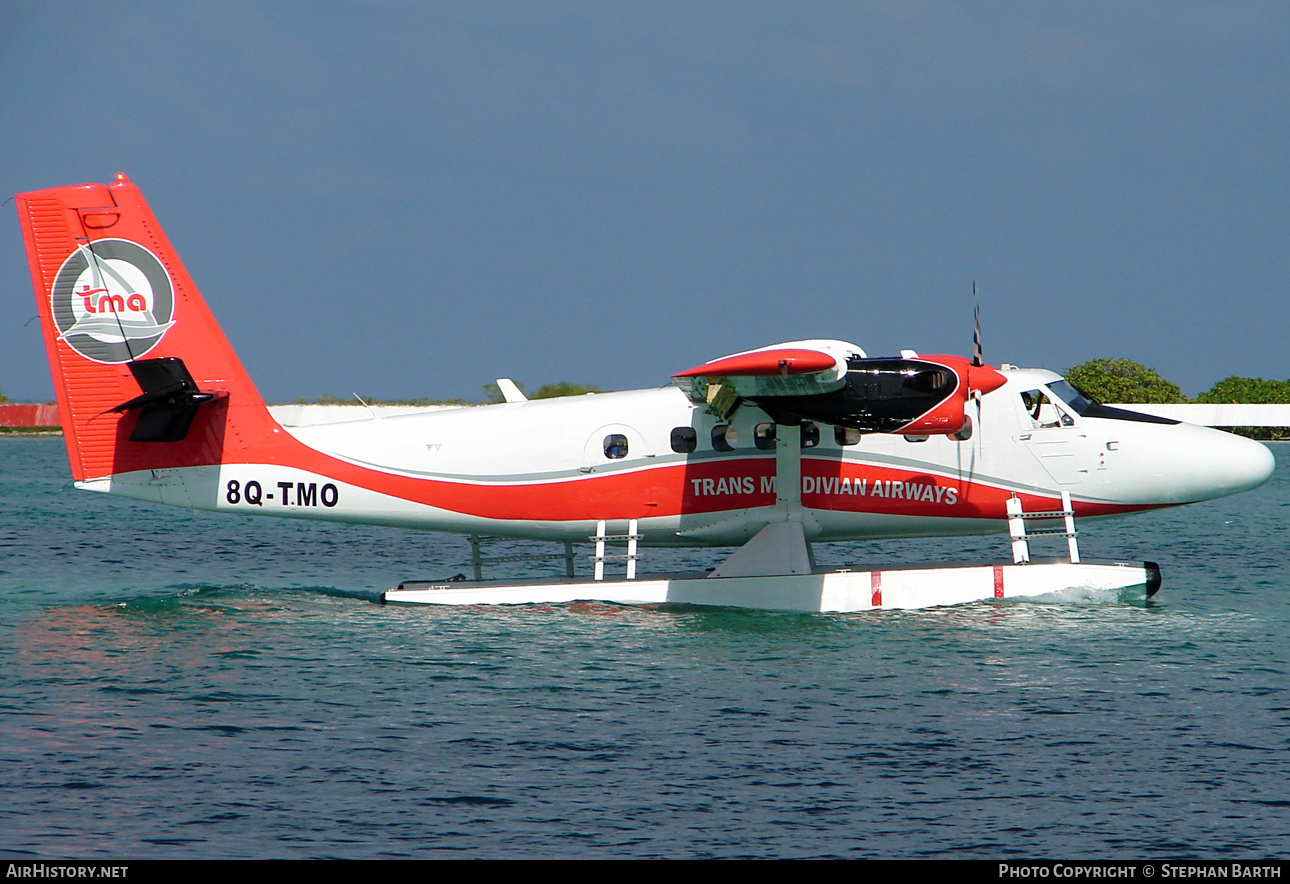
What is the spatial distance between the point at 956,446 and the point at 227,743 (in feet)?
31.8

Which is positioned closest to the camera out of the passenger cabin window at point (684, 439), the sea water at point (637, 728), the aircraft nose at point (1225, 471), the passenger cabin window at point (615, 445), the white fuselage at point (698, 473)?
the sea water at point (637, 728)

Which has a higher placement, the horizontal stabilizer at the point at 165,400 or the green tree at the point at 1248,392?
the green tree at the point at 1248,392

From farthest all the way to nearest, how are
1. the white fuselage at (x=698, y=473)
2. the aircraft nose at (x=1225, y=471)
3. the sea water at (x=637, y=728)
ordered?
the white fuselage at (x=698, y=473) → the aircraft nose at (x=1225, y=471) → the sea water at (x=637, y=728)

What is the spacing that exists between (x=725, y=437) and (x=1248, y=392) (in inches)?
2813

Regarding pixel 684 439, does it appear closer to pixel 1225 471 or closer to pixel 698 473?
pixel 698 473

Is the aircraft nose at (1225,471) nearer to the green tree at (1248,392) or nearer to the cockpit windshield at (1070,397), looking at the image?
the cockpit windshield at (1070,397)

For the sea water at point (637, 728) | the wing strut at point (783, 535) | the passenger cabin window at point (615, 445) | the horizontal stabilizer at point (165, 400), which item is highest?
the horizontal stabilizer at point (165, 400)

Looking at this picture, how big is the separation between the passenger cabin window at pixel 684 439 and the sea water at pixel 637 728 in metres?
2.08

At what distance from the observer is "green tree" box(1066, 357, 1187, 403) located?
231 ft

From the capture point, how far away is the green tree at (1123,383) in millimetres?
70500

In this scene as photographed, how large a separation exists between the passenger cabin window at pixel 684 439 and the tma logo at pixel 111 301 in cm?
677

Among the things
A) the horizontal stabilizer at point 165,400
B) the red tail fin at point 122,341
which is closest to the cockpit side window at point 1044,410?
the red tail fin at point 122,341

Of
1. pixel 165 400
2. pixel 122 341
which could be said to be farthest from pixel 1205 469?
pixel 122 341

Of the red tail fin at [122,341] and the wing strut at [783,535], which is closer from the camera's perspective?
the wing strut at [783,535]
